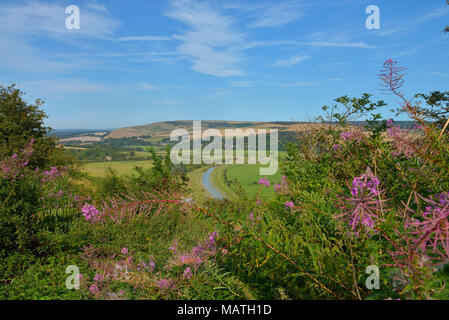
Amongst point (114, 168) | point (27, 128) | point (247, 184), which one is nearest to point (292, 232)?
point (247, 184)

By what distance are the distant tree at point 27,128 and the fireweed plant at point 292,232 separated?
10297mm

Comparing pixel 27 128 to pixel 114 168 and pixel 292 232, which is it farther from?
pixel 292 232

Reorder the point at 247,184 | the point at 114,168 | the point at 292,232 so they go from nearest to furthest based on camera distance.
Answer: the point at 292,232 → the point at 247,184 → the point at 114,168

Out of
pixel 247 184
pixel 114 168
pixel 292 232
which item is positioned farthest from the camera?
pixel 114 168

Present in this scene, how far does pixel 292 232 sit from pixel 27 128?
1788cm

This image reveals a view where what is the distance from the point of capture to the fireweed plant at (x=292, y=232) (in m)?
1.15

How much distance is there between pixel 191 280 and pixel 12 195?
4853 millimetres

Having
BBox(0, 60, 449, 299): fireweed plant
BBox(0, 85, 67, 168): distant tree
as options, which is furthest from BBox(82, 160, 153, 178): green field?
BBox(0, 60, 449, 299): fireweed plant

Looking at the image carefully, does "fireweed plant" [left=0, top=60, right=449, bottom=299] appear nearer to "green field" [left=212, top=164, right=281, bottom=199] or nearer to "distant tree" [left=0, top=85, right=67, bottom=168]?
"green field" [left=212, top=164, right=281, bottom=199]

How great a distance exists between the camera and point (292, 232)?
7.16ft

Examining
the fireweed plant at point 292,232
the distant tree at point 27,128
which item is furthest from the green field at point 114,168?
the fireweed plant at point 292,232

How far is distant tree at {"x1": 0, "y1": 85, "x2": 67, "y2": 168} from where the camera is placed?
1377 cm

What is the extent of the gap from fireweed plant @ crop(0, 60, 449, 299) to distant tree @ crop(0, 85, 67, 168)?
10297 millimetres

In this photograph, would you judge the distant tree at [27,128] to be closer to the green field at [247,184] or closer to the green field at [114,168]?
the green field at [114,168]
